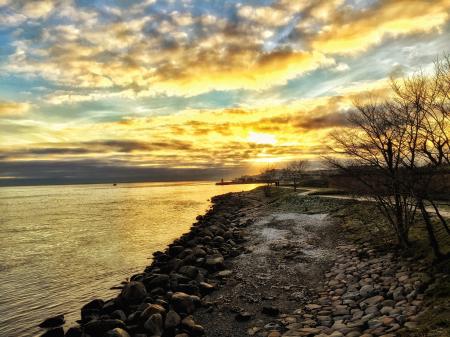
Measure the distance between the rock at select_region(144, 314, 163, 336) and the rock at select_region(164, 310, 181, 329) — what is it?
7.9 inches

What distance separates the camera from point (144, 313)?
1140cm

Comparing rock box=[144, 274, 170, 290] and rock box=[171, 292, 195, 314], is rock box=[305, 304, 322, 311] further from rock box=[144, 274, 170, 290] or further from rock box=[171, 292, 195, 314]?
rock box=[144, 274, 170, 290]

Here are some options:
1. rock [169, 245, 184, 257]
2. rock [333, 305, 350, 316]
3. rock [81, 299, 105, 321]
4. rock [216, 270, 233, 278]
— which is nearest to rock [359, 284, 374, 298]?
rock [333, 305, 350, 316]

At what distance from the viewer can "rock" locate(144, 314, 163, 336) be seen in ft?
34.4

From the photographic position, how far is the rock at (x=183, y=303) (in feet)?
39.8

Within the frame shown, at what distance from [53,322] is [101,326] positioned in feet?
9.81

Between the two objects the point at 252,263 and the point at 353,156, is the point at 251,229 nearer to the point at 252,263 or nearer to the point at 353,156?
the point at 252,263

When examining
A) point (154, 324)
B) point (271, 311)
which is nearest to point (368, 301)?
point (271, 311)

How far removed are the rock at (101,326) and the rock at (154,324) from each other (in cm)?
91

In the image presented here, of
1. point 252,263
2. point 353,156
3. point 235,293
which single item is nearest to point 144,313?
point 235,293

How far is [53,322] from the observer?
12.5 metres

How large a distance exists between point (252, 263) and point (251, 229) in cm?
1217

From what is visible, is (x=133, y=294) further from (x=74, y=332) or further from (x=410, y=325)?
(x=410, y=325)

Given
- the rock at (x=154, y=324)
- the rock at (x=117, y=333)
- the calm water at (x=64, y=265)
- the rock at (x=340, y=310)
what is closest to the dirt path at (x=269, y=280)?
the rock at (x=154, y=324)
